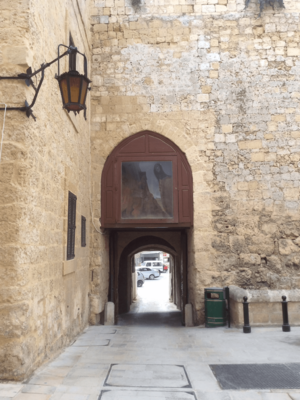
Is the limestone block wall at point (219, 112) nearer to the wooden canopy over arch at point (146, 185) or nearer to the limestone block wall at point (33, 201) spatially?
the wooden canopy over arch at point (146, 185)

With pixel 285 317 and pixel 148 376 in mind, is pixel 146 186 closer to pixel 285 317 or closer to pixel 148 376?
pixel 285 317

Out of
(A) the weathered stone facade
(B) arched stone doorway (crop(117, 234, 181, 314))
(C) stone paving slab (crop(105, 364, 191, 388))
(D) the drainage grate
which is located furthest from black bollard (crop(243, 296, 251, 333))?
(B) arched stone doorway (crop(117, 234, 181, 314))

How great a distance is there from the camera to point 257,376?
3.74 metres

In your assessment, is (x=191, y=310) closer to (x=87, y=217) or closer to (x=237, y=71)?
(x=87, y=217)

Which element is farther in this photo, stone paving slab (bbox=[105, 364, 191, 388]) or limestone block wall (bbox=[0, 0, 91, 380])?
stone paving slab (bbox=[105, 364, 191, 388])

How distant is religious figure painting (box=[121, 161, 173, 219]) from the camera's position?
7.46 m

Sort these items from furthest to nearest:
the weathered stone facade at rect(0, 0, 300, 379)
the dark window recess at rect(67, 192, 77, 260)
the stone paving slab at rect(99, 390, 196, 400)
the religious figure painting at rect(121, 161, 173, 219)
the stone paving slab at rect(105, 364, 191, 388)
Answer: the religious figure painting at rect(121, 161, 173, 219) → the weathered stone facade at rect(0, 0, 300, 379) → the dark window recess at rect(67, 192, 77, 260) → the stone paving slab at rect(105, 364, 191, 388) → the stone paving slab at rect(99, 390, 196, 400)

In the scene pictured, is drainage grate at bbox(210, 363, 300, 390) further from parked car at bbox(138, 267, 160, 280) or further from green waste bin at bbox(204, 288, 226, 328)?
parked car at bbox(138, 267, 160, 280)

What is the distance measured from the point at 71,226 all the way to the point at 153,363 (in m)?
2.38

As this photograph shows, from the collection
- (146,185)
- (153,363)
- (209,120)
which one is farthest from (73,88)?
(209,120)

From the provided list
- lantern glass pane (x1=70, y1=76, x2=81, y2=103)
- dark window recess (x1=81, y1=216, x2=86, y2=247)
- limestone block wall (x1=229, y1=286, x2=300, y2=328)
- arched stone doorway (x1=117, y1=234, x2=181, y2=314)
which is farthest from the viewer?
arched stone doorway (x1=117, y1=234, x2=181, y2=314)

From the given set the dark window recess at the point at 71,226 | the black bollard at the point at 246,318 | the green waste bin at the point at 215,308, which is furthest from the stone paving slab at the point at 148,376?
the green waste bin at the point at 215,308

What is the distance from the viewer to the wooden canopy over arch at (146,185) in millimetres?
7469

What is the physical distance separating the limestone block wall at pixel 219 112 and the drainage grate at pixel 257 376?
311cm
